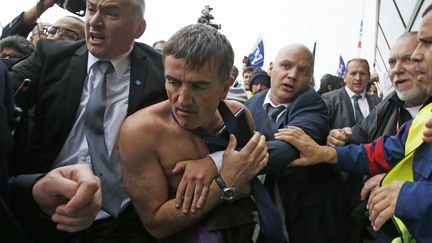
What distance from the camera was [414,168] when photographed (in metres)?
1.90

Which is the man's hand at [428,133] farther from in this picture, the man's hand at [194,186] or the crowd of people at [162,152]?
the man's hand at [194,186]

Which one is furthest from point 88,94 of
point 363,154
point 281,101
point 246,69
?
point 246,69

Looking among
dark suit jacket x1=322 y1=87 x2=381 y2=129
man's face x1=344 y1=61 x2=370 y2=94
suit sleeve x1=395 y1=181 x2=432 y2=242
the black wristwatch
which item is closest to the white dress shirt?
the black wristwatch

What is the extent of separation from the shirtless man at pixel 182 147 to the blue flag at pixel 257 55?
681cm

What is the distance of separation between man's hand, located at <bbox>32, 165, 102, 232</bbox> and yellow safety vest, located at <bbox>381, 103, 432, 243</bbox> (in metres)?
1.44

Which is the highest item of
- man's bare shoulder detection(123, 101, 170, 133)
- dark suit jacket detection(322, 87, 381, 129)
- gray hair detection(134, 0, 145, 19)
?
gray hair detection(134, 0, 145, 19)

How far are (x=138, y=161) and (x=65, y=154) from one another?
44 cm

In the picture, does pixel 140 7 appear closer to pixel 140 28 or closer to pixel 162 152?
pixel 140 28

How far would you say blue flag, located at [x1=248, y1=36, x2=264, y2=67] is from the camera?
28.2 ft

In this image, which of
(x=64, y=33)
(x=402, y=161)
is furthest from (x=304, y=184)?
(x=64, y=33)

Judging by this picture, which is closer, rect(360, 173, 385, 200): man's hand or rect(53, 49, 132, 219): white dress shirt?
rect(53, 49, 132, 219): white dress shirt

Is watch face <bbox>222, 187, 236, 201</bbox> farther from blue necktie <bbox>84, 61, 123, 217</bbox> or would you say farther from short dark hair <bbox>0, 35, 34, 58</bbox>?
short dark hair <bbox>0, 35, 34, 58</bbox>

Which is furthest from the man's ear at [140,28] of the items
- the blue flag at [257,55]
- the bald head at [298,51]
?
the blue flag at [257,55]

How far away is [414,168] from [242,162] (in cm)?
84
